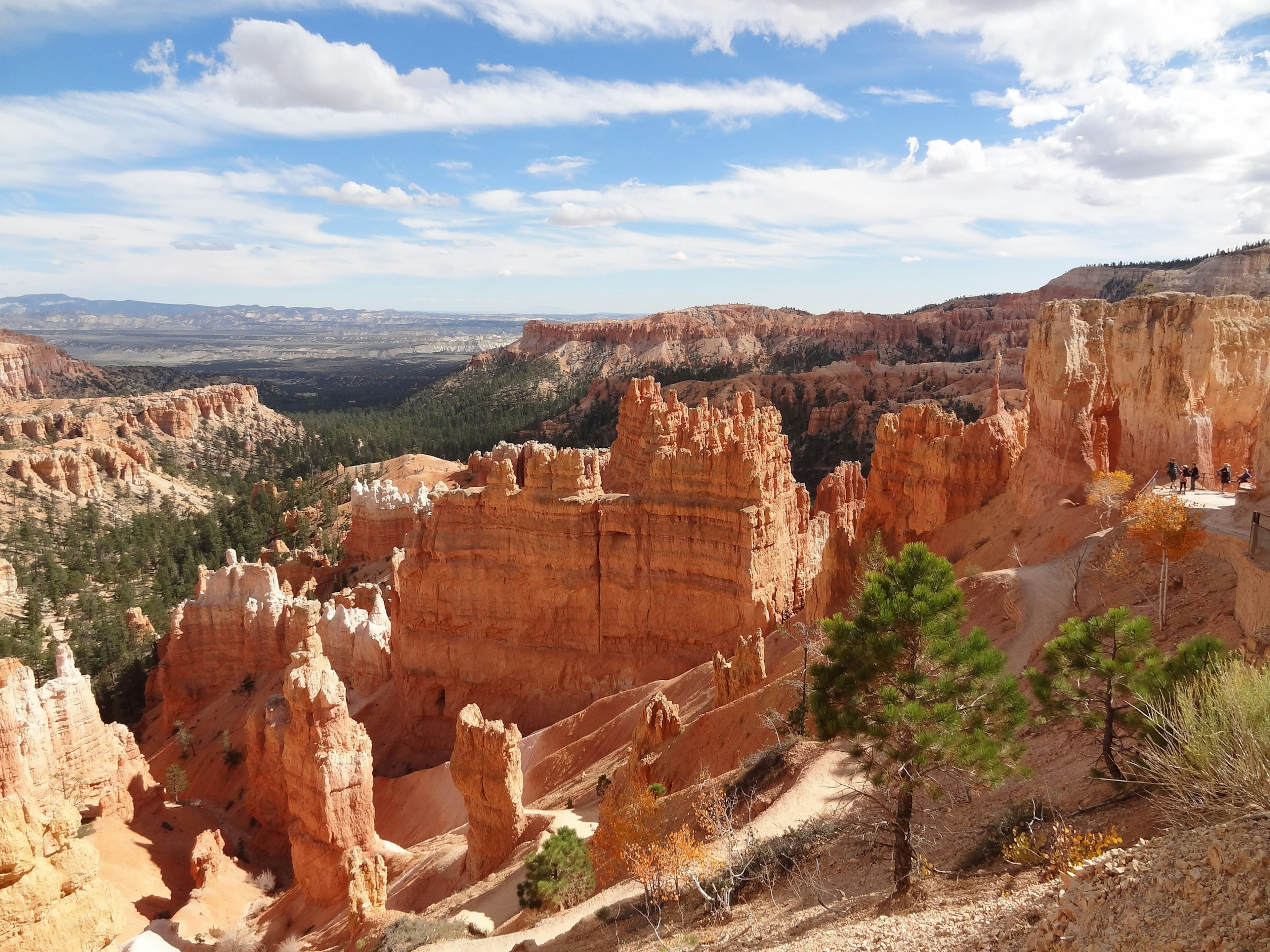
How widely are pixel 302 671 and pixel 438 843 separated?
6.92 m

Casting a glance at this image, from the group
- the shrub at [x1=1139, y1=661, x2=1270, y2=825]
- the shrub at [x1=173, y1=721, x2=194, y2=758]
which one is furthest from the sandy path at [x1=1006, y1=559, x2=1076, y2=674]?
the shrub at [x1=173, y1=721, x2=194, y2=758]

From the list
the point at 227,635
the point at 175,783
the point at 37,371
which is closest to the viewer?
the point at 175,783

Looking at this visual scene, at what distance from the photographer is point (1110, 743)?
1035cm

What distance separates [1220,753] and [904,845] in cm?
424

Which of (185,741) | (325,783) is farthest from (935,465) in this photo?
(185,741)

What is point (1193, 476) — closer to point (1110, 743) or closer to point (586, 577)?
point (1110, 743)

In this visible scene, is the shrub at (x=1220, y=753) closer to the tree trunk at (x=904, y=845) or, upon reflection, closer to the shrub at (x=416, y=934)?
the tree trunk at (x=904, y=845)

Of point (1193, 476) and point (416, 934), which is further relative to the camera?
point (1193, 476)

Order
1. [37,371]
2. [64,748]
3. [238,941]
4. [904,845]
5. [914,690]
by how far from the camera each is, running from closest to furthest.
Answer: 1. [914,690]
2. [904,845]
3. [238,941]
4. [64,748]
5. [37,371]

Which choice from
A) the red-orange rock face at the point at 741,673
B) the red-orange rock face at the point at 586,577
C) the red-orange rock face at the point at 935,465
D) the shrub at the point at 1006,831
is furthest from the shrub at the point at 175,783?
the shrub at the point at 1006,831

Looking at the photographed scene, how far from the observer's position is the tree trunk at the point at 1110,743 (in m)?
10.4

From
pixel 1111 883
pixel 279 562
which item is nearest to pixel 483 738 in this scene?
pixel 1111 883

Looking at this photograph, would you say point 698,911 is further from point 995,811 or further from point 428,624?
point 428,624

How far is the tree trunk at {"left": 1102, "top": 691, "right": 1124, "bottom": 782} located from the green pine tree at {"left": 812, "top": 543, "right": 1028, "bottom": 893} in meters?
1.41
